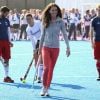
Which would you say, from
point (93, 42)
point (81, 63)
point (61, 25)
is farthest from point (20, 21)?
point (61, 25)

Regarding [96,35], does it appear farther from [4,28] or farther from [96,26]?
[4,28]

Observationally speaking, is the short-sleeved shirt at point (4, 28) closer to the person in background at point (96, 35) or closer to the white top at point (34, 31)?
the white top at point (34, 31)

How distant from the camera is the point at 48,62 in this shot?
34.0ft

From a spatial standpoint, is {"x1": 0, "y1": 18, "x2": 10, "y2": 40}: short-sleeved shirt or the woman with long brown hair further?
{"x1": 0, "y1": 18, "x2": 10, "y2": 40}: short-sleeved shirt

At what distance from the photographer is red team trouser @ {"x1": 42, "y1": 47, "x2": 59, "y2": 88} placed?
34.0ft

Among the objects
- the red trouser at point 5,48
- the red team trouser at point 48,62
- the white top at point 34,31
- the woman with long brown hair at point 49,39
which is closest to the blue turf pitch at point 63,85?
the red team trouser at point 48,62

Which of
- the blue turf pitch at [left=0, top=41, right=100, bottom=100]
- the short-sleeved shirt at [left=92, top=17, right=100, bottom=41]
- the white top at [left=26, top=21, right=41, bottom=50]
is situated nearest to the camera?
the blue turf pitch at [left=0, top=41, right=100, bottom=100]

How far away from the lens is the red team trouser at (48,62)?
1035cm

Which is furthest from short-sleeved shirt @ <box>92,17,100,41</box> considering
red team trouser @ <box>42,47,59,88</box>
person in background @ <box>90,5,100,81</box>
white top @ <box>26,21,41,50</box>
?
red team trouser @ <box>42,47,59,88</box>

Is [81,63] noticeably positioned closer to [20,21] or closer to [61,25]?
[61,25]

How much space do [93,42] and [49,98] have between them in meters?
2.96

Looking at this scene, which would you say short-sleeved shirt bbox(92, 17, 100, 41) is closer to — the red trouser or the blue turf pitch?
the blue turf pitch

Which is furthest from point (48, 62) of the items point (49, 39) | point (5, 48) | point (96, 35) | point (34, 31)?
point (96, 35)

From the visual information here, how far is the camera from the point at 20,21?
3200 cm
